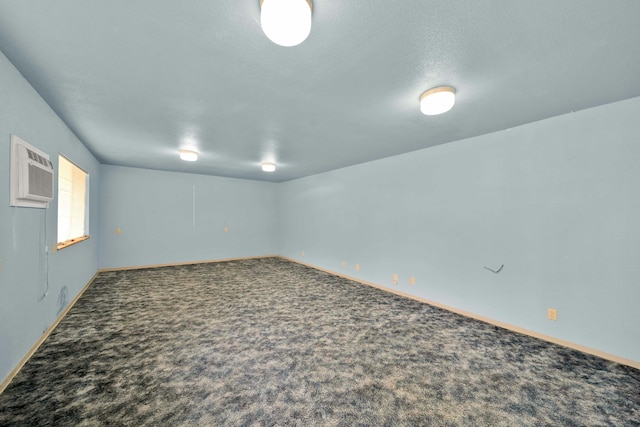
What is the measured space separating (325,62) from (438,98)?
0.98 m

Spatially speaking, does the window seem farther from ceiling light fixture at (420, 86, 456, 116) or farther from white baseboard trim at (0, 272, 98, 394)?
ceiling light fixture at (420, 86, 456, 116)

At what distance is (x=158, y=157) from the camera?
15.0ft

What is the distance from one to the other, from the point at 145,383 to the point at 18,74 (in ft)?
8.34

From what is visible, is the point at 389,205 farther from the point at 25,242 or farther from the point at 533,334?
the point at 25,242

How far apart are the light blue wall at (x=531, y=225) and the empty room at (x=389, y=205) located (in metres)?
0.02

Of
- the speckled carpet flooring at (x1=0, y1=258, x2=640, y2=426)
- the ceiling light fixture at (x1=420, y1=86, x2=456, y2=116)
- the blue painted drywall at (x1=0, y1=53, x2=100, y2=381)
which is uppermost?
the ceiling light fixture at (x1=420, y1=86, x2=456, y2=116)

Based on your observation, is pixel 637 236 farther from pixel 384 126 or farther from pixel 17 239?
pixel 17 239

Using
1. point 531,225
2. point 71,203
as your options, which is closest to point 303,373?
point 531,225

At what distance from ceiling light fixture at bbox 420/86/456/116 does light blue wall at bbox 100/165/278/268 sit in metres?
5.96

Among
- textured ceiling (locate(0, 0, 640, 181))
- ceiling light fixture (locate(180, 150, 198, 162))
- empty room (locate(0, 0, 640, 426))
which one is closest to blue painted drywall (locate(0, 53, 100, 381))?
empty room (locate(0, 0, 640, 426))

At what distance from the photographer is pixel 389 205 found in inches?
174

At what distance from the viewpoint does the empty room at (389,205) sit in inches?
56.9

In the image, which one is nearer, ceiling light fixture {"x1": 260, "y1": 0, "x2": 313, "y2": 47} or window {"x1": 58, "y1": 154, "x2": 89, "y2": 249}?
ceiling light fixture {"x1": 260, "y1": 0, "x2": 313, "y2": 47}

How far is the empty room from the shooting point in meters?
1.45
